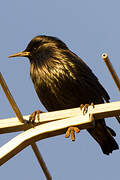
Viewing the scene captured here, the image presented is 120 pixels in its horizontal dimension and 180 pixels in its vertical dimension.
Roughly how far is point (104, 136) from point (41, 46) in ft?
4.98

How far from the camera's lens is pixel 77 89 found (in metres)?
5.73

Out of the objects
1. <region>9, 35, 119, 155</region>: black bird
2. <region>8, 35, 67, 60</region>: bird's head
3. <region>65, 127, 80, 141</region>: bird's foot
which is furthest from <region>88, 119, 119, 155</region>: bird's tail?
<region>65, 127, 80, 141</region>: bird's foot

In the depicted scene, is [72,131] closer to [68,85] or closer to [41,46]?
[68,85]

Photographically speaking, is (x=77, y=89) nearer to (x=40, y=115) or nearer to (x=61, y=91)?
(x=61, y=91)

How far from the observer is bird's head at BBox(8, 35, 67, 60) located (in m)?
6.25

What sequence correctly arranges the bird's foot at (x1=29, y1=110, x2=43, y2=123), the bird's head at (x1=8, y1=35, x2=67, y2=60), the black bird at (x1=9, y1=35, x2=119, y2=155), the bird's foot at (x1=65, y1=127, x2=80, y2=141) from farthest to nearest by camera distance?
the bird's head at (x1=8, y1=35, x2=67, y2=60) < the black bird at (x1=9, y1=35, x2=119, y2=155) < the bird's foot at (x1=29, y1=110, x2=43, y2=123) < the bird's foot at (x1=65, y1=127, x2=80, y2=141)

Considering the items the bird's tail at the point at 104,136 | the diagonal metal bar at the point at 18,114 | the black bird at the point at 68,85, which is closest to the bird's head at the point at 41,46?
the black bird at the point at 68,85

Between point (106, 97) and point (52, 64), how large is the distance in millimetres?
805

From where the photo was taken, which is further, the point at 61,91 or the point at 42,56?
the point at 42,56

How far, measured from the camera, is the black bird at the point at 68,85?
5699mm

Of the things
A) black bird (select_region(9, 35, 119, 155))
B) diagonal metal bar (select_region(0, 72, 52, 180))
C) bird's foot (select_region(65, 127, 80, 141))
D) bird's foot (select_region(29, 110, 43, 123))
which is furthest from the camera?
black bird (select_region(9, 35, 119, 155))

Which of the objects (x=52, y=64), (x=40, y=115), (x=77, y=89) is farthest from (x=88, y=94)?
(x=40, y=115)

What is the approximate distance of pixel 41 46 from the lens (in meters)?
6.34

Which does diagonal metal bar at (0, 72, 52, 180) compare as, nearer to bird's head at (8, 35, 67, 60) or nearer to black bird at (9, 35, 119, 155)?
black bird at (9, 35, 119, 155)
